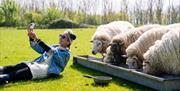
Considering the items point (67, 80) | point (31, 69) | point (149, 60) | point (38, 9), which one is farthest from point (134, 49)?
point (38, 9)

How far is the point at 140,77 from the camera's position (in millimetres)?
9406

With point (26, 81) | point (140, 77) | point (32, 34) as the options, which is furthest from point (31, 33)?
point (140, 77)

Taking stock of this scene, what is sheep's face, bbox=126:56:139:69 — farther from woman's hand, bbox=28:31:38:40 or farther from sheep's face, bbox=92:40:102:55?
sheep's face, bbox=92:40:102:55

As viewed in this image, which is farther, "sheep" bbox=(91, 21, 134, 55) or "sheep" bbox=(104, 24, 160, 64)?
"sheep" bbox=(91, 21, 134, 55)

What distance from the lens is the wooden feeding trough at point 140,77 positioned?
8447mm

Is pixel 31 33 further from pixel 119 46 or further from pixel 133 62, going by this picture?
pixel 119 46

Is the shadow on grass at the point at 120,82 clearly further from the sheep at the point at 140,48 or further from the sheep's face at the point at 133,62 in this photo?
Result: the sheep at the point at 140,48

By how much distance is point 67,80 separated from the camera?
33.8ft

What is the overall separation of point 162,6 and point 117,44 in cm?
4969

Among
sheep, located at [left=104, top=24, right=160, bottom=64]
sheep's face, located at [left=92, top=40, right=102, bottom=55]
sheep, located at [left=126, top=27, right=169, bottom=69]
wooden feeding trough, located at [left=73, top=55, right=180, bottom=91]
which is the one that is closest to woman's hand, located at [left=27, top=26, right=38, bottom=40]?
wooden feeding trough, located at [left=73, top=55, right=180, bottom=91]

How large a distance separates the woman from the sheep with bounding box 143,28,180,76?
2263 millimetres

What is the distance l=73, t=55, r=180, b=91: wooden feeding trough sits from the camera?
27.7 ft

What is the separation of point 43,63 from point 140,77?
2.64m

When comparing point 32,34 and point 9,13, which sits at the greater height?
point 9,13
